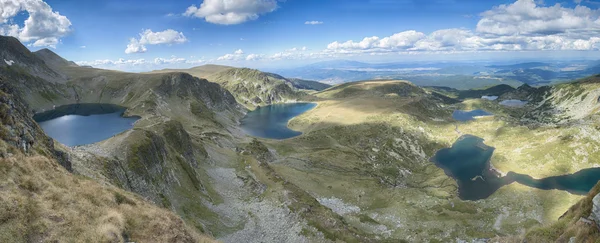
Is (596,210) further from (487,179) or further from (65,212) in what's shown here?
(487,179)

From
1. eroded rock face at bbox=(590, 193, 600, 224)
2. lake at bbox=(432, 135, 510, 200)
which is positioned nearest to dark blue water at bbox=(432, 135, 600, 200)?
lake at bbox=(432, 135, 510, 200)

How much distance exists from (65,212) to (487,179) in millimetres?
165297

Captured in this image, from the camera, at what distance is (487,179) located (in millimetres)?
146500

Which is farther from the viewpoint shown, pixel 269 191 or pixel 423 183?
pixel 423 183

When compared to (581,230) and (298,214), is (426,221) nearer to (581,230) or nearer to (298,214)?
(298,214)

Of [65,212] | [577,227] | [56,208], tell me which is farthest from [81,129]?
[577,227]

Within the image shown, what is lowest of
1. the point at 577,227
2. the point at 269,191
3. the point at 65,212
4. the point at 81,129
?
the point at 269,191

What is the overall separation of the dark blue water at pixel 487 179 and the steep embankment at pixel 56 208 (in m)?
125

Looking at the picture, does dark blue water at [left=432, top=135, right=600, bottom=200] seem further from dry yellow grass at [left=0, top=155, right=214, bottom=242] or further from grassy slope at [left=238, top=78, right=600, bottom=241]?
dry yellow grass at [left=0, top=155, right=214, bottom=242]

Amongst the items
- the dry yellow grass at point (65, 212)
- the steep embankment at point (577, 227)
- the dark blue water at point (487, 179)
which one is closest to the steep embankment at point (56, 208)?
the dry yellow grass at point (65, 212)

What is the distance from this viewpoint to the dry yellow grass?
2197cm

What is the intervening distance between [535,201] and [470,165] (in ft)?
213

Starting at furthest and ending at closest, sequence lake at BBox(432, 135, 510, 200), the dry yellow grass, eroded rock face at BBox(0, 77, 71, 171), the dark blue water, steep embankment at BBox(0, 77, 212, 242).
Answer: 1. lake at BBox(432, 135, 510, 200)
2. the dark blue water
3. eroded rock face at BBox(0, 77, 71, 171)
4. steep embankment at BBox(0, 77, 212, 242)
5. the dry yellow grass

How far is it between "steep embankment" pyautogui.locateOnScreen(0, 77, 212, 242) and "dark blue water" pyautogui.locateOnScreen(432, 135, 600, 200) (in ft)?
411
